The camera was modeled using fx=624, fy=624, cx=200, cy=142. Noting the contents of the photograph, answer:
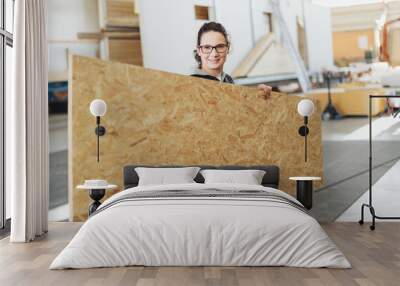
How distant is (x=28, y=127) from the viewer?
603 centimetres

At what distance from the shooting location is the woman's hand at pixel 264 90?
24.3ft

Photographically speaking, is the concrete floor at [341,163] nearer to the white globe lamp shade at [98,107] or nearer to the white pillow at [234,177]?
the white globe lamp shade at [98,107]

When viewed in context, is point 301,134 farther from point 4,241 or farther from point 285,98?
point 4,241

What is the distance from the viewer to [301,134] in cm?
733

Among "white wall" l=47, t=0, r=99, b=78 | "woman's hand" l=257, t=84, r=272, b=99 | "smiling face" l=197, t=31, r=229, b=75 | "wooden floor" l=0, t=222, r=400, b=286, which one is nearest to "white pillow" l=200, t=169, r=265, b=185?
"woman's hand" l=257, t=84, r=272, b=99

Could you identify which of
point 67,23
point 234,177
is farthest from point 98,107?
point 234,177

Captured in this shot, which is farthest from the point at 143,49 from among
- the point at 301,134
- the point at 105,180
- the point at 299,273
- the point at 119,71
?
the point at 299,273

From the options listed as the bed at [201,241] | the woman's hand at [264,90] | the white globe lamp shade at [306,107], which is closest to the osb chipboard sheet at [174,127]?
the woman's hand at [264,90]

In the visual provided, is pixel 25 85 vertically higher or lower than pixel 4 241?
higher

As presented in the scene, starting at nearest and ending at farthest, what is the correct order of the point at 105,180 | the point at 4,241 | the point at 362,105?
1. the point at 4,241
2. the point at 105,180
3. the point at 362,105

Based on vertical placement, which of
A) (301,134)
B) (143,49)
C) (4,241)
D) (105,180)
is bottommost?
(4,241)

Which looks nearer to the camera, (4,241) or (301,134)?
(4,241)

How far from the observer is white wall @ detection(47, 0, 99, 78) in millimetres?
7457

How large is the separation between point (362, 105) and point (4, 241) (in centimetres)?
438
